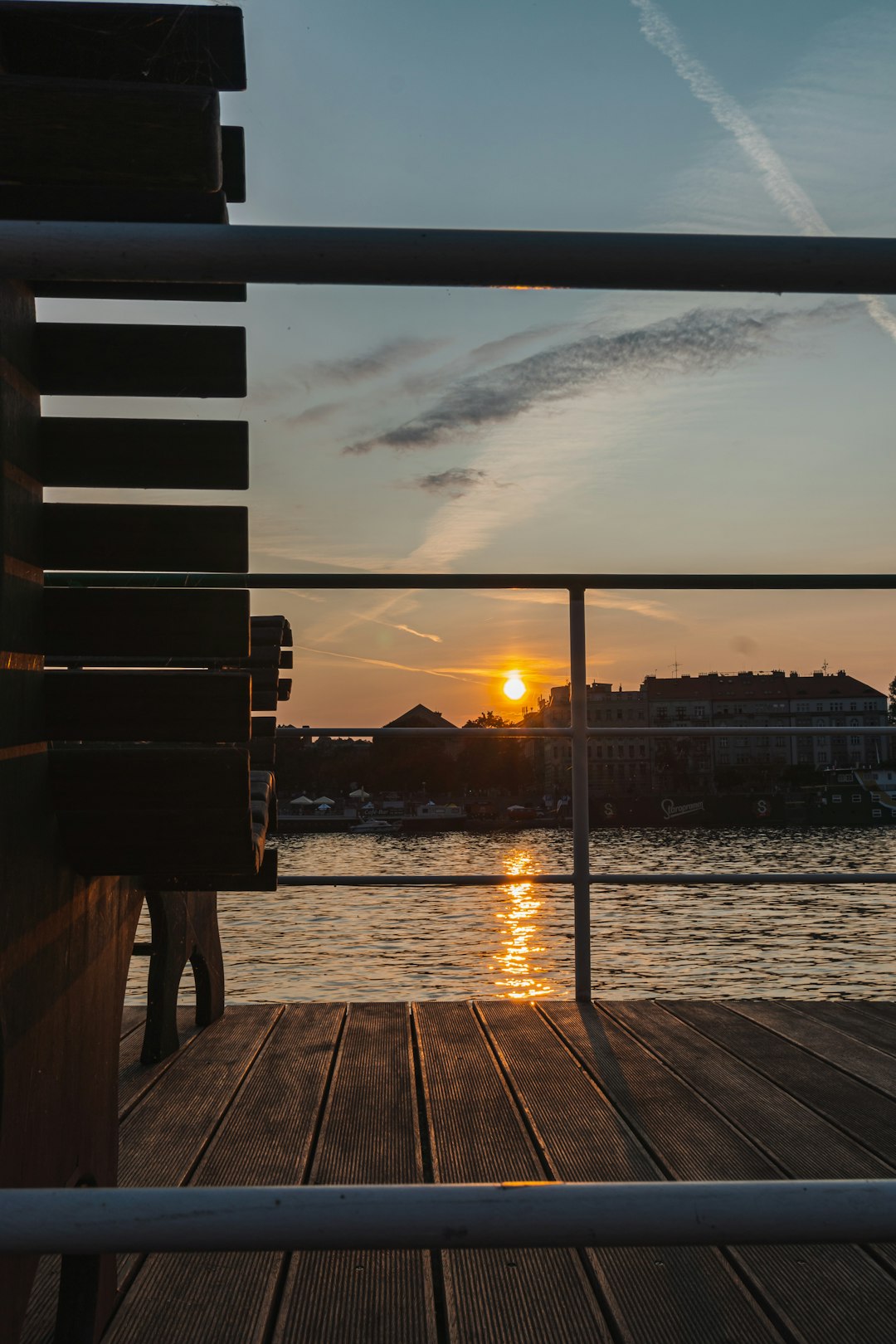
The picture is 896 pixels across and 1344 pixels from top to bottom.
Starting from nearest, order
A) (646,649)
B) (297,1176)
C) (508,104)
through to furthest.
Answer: (297,1176), (508,104), (646,649)

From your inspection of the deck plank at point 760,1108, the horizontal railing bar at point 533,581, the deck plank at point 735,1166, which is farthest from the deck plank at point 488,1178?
the horizontal railing bar at point 533,581

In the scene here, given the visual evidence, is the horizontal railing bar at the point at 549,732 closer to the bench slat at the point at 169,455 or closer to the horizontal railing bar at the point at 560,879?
the horizontal railing bar at the point at 560,879

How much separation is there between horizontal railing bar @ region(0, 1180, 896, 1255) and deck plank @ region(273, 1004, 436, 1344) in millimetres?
652

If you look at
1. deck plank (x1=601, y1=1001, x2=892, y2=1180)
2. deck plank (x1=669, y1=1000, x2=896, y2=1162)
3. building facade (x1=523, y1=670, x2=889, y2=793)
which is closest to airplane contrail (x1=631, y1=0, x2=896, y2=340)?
building facade (x1=523, y1=670, x2=889, y2=793)

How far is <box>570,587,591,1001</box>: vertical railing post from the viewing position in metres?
2.22

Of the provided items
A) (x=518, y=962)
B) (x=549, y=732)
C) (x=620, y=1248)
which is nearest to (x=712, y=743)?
(x=518, y=962)

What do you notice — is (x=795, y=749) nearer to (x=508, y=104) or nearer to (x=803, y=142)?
(x=803, y=142)

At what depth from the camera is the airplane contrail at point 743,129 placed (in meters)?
13.1

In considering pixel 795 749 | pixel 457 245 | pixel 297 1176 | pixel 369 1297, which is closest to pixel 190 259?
pixel 457 245

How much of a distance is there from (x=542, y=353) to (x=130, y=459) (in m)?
21.2

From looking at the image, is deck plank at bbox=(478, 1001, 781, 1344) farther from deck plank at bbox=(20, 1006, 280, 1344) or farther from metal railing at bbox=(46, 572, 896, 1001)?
deck plank at bbox=(20, 1006, 280, 1344)

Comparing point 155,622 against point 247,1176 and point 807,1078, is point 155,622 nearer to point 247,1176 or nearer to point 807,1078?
point 247,1176

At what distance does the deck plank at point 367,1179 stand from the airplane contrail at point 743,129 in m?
13.3

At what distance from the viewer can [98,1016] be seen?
101 centimetres
